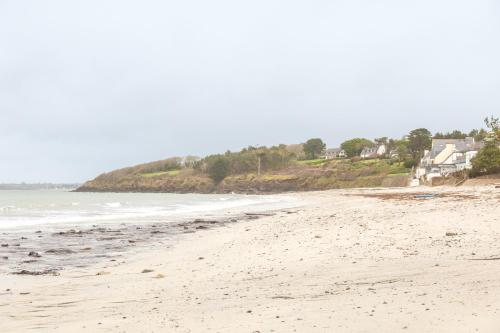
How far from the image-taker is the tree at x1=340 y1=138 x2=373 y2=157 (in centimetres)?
16470

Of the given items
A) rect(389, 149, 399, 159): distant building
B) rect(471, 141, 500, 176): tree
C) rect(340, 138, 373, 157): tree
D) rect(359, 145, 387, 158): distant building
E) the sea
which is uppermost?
rect(340, 138, 373, 157): tree

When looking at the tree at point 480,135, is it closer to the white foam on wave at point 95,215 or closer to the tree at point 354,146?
the tree at point 354,146

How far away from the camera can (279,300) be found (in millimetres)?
7504

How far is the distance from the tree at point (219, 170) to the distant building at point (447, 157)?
65.6 m

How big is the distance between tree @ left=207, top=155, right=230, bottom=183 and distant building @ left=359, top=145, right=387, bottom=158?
4390 centimetres

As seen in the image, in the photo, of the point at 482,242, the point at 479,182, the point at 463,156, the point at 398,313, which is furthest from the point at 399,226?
the point at 463,156

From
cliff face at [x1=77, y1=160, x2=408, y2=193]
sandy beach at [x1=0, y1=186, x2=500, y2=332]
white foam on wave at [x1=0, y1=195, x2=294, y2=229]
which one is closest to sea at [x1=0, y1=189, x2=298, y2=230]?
white foam on wave at [x1=0, y1=195, x2=294, y2=229]

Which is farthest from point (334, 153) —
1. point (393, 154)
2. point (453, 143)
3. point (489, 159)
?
point (489, 159)

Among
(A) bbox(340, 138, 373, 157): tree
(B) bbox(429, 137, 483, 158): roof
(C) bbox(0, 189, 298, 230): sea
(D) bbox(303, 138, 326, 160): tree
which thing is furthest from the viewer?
(D) bbox(303, 138, 326, 160): tree

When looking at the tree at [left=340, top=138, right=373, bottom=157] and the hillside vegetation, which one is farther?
the tree at [left=340, top=138, right=373, bottom=157]

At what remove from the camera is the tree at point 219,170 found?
15688 centimetres

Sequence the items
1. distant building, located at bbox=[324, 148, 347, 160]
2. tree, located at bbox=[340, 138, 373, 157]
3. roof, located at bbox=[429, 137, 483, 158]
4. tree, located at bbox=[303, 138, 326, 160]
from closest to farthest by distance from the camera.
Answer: roof, located at bbox=[429, 137, 483, 158] → tree, located at bbox=[340, 138, 373, 157] → distant building, located at bbox=[324, 148, 347, 160] → tree, located at bbox=[303, 138, 326, 160]

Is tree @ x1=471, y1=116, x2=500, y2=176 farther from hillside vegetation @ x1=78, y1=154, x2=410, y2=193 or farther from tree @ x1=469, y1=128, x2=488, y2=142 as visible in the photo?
hillside vegetation @ x1=78, y1=154, x2=410, y2=193

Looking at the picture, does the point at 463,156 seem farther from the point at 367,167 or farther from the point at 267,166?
the point at 267,166
